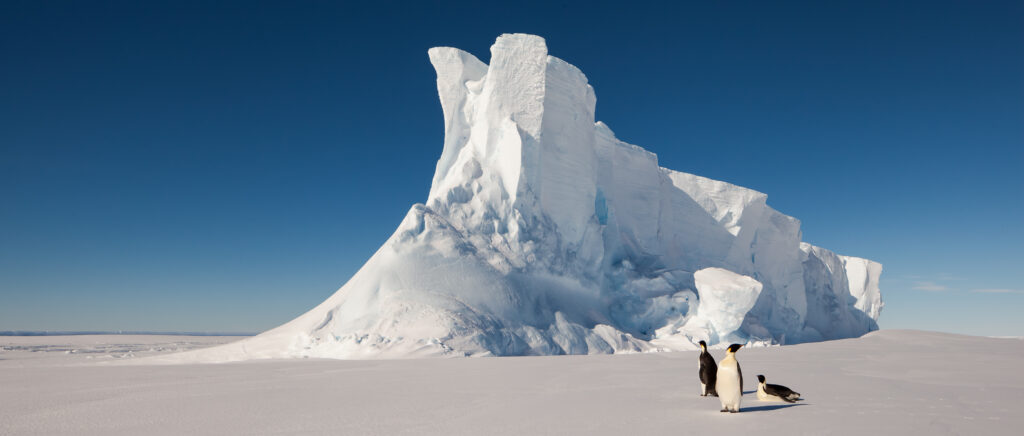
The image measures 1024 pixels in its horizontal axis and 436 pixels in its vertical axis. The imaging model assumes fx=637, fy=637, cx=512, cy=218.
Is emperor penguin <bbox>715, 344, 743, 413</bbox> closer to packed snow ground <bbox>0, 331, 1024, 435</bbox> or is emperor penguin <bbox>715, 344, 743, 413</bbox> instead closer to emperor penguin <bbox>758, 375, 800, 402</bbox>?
packed snow ground <bbox>0, 331, 1024, 435</bbox>

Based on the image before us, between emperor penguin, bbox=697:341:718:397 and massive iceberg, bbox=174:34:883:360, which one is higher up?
massive iceberg, bbox=174:34:883:360

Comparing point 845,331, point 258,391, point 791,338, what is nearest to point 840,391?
point 258,391

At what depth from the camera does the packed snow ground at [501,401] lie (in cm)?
582

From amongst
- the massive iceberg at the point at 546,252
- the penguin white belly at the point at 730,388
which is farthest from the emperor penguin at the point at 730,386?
the massive iceberg at the point at 546,252

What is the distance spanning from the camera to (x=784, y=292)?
3503 centimetres

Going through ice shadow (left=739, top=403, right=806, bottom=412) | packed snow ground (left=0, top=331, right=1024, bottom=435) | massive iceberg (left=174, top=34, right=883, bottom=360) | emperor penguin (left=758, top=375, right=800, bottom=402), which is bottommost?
ice shadow (left=739, top=403, right=806, bottom=412)

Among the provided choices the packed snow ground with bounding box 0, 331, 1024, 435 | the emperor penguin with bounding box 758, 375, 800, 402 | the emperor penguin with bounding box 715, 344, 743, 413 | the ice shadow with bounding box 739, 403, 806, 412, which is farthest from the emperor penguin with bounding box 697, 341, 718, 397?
the emperor penguin with bounding box 715, 344, 743, 413

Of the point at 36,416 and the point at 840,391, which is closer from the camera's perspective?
the point at 36,416

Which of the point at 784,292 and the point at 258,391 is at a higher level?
the point at 784,292

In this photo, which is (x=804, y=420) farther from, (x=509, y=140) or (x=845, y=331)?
(x=845, y=331)

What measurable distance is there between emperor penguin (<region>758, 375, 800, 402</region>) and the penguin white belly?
0.96 metres

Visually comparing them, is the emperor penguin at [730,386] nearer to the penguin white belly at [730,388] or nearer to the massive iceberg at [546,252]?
the penguin white belly at [730,388]

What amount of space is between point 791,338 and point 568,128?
1630 centimetres

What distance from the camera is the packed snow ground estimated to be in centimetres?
582
